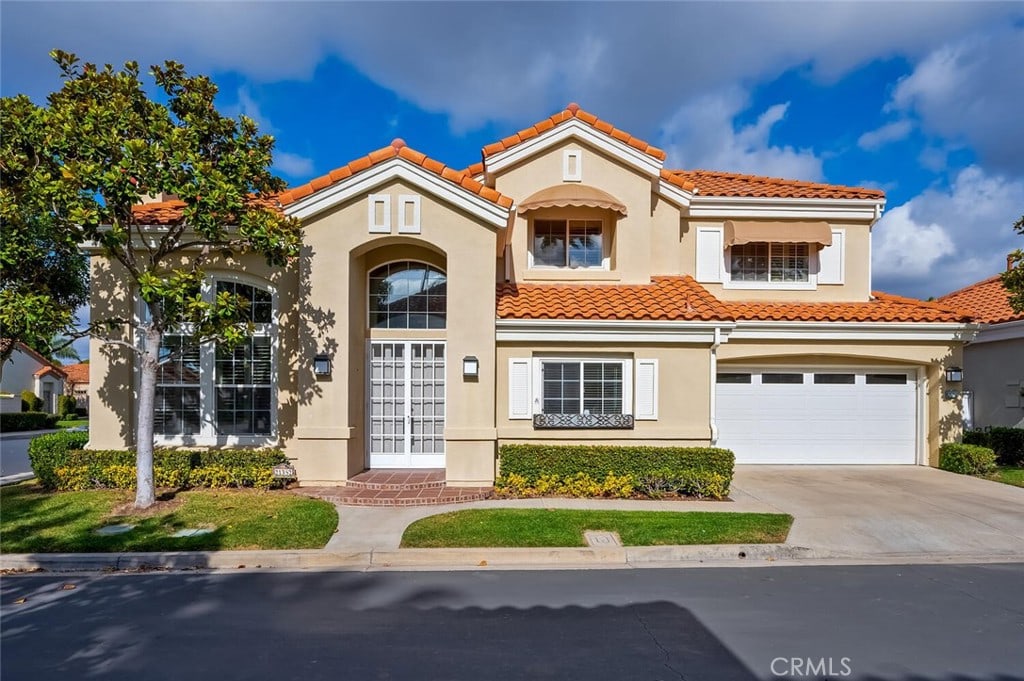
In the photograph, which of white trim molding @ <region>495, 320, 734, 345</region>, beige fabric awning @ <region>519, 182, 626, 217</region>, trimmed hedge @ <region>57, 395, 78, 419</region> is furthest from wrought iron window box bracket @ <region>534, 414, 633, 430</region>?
trimmed hedge @ <region>57, 395, 78, 419</region>

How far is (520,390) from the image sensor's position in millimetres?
10797

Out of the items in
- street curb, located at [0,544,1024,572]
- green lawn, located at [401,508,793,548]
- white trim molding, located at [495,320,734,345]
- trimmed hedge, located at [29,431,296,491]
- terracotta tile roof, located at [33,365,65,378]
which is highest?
white trim molding, located at [495,320,734,345]

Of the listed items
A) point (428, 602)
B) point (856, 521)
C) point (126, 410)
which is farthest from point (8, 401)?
point (856, 521)

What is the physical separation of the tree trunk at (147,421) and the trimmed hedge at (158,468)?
36.2 inches

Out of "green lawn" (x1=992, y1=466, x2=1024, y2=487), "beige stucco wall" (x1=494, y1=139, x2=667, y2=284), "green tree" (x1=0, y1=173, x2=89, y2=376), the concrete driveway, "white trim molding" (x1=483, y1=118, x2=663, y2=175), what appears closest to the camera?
the concrete driveway

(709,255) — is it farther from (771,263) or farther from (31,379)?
(31,379)

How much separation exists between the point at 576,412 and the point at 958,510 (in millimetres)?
6599

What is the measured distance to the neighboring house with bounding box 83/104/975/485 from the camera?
1012 cm

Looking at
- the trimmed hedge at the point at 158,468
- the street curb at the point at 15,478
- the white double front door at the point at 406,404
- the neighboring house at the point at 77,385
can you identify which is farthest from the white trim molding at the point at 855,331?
the neighboring house at the point at 77,385

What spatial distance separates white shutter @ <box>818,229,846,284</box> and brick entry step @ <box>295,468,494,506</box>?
35.1ft

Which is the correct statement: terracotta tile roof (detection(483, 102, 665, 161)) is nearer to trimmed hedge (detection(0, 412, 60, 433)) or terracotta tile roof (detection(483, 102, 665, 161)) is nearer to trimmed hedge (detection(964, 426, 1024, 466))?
trimmed hedge (detection(964, 426, 1024, 466))

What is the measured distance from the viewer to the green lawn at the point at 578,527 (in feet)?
24.2

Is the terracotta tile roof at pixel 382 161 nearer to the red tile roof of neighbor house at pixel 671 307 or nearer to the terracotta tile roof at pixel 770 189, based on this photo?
Result: the red tile roof of neighbor house at pixel 671 307

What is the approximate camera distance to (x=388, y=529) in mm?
7895
